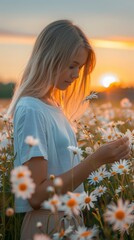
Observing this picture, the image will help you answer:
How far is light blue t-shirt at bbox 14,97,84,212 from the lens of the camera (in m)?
2.10

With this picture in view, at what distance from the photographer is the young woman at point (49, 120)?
2064 millimetres

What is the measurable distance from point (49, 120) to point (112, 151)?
36 cm

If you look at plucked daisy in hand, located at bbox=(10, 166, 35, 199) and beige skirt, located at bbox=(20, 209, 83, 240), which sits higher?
plucked daisy in hand, located at bbox=(10, 166, 35, 199)

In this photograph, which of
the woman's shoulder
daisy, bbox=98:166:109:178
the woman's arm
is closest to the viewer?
the woman's arm

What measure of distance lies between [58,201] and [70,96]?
1532 millimetres

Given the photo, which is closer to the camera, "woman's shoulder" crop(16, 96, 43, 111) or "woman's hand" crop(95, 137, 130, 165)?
"woman's hand" crop(95, 137, 130, 165)

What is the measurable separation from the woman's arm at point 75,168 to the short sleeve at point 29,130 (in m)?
0.03

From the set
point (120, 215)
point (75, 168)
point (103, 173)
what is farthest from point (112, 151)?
point (120, 215)

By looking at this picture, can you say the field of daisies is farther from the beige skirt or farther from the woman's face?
the woman's face

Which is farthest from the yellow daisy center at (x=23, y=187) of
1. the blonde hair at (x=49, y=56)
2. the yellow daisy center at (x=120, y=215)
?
the blonde hair at (x=49, y=56)

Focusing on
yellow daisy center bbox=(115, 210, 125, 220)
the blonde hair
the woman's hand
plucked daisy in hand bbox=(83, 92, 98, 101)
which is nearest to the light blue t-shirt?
the blonde hair

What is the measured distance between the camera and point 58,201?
141 cm

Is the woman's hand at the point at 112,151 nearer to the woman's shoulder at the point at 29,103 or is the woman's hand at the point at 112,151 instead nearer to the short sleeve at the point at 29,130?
the short sleeve at the point at 29,130

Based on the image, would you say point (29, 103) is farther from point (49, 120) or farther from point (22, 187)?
point (22, 187)
